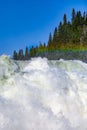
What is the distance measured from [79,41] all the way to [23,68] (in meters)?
79.1

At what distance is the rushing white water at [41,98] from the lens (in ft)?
36.0

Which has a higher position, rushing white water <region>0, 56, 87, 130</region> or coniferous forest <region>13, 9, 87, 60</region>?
coniferous forest <region>13, 9, 87, 60</region>

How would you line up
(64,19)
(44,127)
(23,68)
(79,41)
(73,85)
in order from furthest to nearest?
(64,19) < (79,41) < (23,68) < (73,85) < (44,127)

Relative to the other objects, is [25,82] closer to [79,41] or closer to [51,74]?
[51,74]

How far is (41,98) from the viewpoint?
12.4 m

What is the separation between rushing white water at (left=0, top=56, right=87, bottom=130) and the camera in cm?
1097

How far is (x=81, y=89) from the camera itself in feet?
44.1

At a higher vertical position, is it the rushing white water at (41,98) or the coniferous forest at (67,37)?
the coniferous forest at (67,37)

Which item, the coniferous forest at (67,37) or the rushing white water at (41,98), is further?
the coniferous forest at (67,37)

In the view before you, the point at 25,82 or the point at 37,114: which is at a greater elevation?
the point at 25,82

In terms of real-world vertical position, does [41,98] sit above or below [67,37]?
below

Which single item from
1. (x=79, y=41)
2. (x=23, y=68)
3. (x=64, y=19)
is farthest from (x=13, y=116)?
(x=64, y=19)

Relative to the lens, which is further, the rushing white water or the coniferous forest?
the coniferous forest

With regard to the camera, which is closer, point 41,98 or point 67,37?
point 41,98
